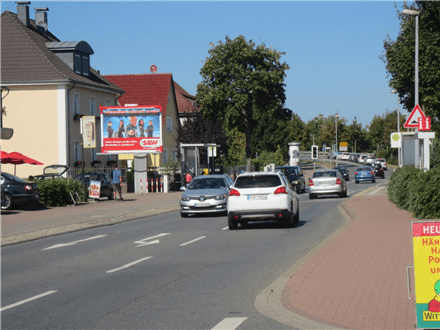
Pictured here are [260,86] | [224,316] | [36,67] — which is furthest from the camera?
[260,86]

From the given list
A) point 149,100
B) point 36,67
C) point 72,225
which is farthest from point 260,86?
point 72,225

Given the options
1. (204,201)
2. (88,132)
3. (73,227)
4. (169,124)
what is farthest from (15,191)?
(169,124)

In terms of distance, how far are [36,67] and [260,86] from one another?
2196 cm

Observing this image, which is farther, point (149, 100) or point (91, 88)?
point (149, 100)

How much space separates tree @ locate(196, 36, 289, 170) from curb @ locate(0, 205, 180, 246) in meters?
35.4

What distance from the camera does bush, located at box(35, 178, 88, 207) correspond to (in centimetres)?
3025

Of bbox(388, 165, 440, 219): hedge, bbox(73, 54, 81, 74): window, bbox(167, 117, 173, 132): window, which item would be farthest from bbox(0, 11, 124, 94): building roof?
bbox(388, 165, 440, 219): hedge

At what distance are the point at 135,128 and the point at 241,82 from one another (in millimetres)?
20432

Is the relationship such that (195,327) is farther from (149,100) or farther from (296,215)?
(149,100)

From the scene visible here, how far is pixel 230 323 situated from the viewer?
305 inches

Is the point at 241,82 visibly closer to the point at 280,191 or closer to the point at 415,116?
the point at 415,116

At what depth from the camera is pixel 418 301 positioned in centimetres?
648

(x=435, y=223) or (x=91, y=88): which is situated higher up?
(x=91, y=88)

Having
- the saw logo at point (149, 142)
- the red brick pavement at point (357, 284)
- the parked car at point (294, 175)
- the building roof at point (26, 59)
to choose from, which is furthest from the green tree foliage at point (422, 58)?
the building roof at point (26, 59)
